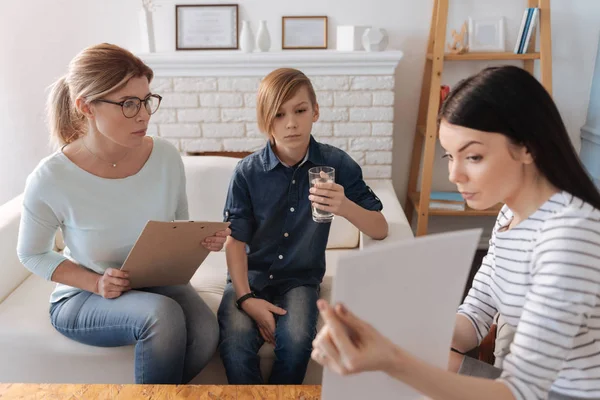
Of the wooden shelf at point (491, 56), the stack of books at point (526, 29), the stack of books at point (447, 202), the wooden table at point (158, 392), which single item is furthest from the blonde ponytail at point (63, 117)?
the stack of books at point (526, 29)

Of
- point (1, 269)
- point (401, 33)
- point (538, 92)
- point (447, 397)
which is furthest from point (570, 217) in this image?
point (401, 33)

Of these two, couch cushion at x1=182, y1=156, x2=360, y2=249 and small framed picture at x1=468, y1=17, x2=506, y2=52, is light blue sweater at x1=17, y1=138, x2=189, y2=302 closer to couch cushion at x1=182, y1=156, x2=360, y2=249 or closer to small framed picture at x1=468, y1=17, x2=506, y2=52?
couch cushion at x1=182, y1=156, x2=360, y2=249

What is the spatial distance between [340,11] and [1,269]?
75.9 inches

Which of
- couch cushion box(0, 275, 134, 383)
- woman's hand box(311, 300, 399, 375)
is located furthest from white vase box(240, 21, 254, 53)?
woman's hand box(311, 300, 399, 375)

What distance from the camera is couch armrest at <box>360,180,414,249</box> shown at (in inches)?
84.6

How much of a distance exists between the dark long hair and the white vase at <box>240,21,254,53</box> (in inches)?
75.4

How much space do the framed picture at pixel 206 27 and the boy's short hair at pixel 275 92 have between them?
1.20m

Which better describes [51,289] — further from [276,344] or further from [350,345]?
[350,345]

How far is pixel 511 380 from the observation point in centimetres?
104

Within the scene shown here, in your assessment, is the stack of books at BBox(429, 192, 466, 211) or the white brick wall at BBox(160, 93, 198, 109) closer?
the white brick wall at BBox(160, 93, 198, 109)

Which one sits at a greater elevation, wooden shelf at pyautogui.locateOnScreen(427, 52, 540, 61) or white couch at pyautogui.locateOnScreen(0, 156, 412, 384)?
wooden shelf at pyautogui.locateOnScreen(427, 52, 540, 61)

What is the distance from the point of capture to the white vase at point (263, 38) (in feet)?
9.41

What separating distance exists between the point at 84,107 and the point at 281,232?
731mm

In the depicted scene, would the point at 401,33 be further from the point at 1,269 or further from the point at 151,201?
the point at 1,269
